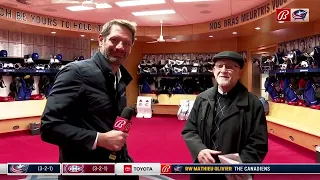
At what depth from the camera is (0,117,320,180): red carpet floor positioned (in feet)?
17.0

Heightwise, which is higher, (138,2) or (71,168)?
(138,2)

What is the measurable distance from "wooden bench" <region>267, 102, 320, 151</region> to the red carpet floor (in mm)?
187

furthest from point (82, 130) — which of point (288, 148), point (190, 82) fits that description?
point (190, 82)

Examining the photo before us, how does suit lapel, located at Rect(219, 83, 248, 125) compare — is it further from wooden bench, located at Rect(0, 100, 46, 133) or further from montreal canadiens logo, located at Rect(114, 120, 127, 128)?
wooden bench, located at Rect(0, 100, 46, 133)

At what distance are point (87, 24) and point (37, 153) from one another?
5188 millimetres

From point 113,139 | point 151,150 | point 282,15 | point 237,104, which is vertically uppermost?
point 282,15

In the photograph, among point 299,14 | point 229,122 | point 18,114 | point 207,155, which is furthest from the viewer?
point 18,114

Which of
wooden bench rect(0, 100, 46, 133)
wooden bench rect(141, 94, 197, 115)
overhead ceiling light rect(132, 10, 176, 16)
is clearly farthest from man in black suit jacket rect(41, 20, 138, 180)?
wooden bench rect(141, 94, 197, 115)

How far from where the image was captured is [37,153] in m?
5.67

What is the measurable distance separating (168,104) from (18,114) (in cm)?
552

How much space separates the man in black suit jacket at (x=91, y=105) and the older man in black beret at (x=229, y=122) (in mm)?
559

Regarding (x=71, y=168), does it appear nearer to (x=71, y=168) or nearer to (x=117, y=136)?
(x=71, y=168)

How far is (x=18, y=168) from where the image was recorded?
1380 millimetres

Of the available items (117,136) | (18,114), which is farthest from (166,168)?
(18,114)
